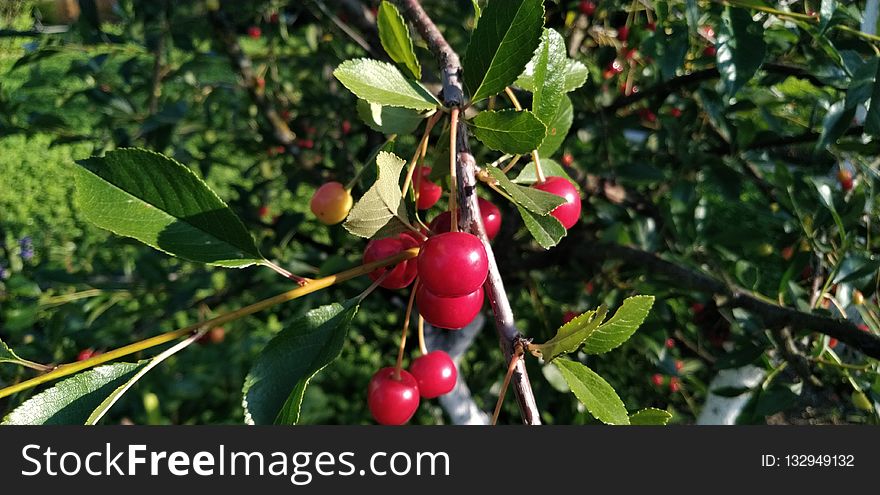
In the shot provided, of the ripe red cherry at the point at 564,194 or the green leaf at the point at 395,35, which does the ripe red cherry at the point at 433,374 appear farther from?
the green leaf at the point at 395,35

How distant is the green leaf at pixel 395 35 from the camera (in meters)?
0.65

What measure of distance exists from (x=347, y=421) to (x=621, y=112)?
5.04ft

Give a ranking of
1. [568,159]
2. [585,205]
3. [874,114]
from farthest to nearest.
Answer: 1. [568,159]
2. [585,205]
3. [874,114]

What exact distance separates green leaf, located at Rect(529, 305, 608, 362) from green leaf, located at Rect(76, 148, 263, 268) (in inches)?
11.9

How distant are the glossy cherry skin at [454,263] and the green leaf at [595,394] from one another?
11 centimetres

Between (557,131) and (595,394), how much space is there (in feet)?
1.23

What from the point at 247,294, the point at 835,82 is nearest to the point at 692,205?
the point at 835,82

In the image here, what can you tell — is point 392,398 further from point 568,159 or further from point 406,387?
point 568,159

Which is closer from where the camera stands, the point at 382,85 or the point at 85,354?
the point at 382,85

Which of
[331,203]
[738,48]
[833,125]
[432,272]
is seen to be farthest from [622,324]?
[833,125]

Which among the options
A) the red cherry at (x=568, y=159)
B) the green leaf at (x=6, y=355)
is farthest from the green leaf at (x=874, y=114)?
the green leaf at (x=6, y=355)

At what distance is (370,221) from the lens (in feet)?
1.81

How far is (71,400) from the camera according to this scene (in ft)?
1.78

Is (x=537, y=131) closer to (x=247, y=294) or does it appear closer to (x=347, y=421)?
(x=247, y=294)
